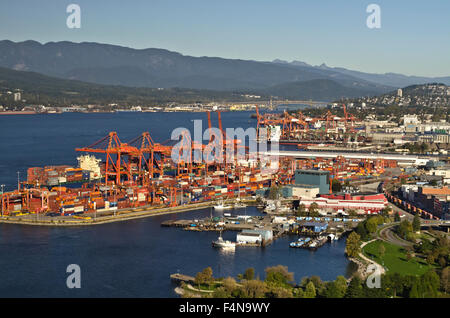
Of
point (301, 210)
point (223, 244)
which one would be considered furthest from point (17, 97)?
point (223, 244)

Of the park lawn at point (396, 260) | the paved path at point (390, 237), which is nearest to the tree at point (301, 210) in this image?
the paved path at point (390, 237)

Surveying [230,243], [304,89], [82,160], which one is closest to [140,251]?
[230,243]

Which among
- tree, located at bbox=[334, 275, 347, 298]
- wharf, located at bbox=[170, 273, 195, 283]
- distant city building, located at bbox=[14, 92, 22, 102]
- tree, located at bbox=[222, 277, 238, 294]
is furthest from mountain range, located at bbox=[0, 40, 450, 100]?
tree, located at bbox=[222, 277, 238, 294]

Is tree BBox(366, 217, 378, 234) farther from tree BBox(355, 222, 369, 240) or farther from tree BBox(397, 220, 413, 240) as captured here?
tree BBox(397, 220, 413, 240)

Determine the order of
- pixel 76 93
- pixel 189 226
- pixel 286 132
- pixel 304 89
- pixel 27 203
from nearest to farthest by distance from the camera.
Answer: pixel 189 226
pixel 27 203
pixel 286 132
pixel 76 93
pixel 304 89

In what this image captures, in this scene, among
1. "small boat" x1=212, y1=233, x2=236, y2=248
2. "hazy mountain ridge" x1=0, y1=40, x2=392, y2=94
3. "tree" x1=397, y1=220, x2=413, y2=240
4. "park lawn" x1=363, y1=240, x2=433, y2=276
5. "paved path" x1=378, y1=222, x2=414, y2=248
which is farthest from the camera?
"hazy mountain ridge" x1=0, y1=40, x2=392, y2=94

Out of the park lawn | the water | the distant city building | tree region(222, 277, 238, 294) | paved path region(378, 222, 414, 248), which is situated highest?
the distant city building

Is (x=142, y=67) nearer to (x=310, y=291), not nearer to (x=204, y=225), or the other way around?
(x=204, y=225)
